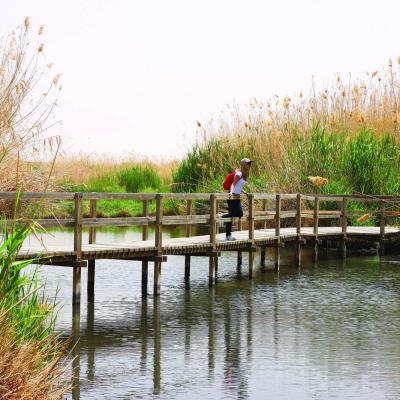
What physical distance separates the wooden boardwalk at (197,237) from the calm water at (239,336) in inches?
25.1

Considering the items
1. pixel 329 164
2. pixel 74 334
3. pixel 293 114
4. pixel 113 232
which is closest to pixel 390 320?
pixel 74 334

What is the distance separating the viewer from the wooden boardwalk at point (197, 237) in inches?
565

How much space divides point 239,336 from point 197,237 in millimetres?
6773

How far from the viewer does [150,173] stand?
37.2 m

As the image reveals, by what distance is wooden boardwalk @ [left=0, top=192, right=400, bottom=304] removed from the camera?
47.1 ft

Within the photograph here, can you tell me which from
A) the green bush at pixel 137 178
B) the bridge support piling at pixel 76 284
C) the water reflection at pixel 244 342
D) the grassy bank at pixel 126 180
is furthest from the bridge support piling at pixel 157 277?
the green bush at pixel 137 178

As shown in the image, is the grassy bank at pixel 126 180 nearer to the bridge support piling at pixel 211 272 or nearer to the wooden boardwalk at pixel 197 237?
the wooden boardwalk at pixel 197 237

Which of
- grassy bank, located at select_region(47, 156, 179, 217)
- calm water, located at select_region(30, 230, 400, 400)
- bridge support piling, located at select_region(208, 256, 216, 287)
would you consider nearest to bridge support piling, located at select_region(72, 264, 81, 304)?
calm water, located at select_region(30, 230, 400, 400)

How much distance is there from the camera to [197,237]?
19094 mm

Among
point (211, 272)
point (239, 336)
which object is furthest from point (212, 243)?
point (239, 336)

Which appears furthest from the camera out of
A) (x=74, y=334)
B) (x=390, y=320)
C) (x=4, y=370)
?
(x=390, y=320)

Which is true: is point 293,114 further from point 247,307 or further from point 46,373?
point 46,373

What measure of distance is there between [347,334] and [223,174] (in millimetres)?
15920

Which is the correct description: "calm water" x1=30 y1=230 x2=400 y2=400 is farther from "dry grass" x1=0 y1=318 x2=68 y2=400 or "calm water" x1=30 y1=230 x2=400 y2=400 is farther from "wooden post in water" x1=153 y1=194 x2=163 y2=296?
"dry grass" x1=0 y1=318 x2=68 y2=400
